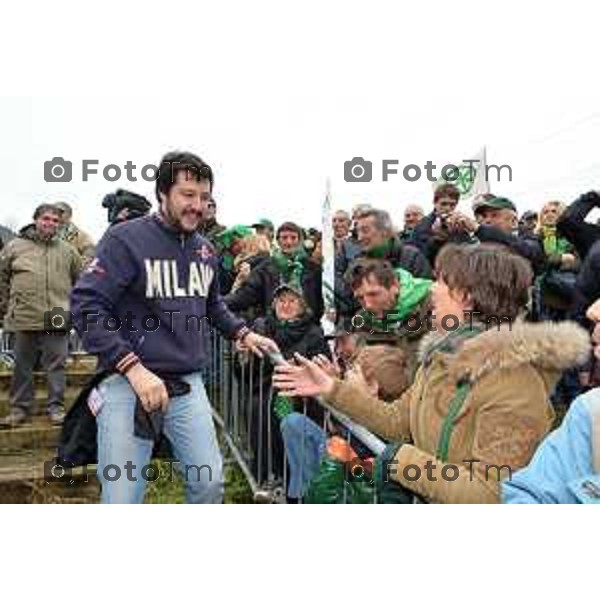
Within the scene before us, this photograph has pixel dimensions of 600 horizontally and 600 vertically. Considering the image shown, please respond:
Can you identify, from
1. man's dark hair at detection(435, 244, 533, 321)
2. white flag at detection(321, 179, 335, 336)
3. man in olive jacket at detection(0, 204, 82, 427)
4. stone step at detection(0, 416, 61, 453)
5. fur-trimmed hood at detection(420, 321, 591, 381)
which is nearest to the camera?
fur-trimmed hood at detection(420, 321, 591, 381)

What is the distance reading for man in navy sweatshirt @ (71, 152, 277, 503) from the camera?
8.79ft

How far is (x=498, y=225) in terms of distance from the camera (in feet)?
14.7

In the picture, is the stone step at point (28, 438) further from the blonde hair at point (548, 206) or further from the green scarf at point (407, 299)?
the blonde hair at point (548, 206)

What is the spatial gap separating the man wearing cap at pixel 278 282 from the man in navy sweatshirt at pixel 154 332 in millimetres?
1813

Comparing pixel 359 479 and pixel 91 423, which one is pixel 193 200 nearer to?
pixel 91 423

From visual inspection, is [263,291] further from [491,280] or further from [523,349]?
[523,349]

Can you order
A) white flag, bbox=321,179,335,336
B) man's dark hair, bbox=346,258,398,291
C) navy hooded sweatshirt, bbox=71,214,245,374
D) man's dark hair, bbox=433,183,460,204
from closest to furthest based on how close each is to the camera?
navy hooded sweatshirt, bbox=71,214,245,374, man's dark hair, bbox=346,258,398,291, white flag, bbox=321,179,335,336, man's dark hair, bbox=433,183,460,204

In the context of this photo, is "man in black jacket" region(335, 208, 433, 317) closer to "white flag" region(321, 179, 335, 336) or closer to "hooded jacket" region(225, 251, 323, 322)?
"white flag" region(321, 179, 335, 336)

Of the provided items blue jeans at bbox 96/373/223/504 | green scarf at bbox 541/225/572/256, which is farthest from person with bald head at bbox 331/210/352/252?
blue jeans at bbox 96/373/223/504

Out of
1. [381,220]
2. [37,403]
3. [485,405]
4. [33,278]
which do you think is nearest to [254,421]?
[381,220]

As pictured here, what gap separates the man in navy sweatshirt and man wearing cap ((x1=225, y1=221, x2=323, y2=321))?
1813mm

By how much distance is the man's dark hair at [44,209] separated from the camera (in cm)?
542

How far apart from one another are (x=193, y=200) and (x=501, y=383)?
140 cm

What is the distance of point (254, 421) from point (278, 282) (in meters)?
0.95
